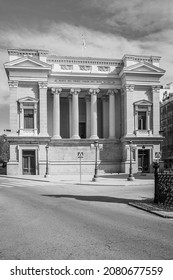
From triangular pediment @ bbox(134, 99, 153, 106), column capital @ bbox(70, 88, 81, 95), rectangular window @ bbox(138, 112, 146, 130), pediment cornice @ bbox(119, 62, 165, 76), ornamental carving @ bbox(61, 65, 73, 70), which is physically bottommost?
rectangular window @ bbox(138, 112, 146, 130)

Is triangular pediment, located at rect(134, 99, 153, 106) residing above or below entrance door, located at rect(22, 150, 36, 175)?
above

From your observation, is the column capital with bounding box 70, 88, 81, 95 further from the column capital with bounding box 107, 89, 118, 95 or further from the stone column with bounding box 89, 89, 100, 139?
the column capital with bounding box 107, 89, 118, 95

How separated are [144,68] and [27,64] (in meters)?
15.7

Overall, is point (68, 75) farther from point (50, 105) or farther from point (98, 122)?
point (98, 122)

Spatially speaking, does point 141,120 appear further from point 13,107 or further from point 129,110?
point 13,107

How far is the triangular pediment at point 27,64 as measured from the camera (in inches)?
1729

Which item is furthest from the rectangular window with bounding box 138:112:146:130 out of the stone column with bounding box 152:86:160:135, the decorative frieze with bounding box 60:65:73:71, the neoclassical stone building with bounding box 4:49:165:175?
the decorative frieze with bounding box 60:65:73:71

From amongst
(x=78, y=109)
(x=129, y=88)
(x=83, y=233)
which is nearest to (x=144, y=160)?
(x=129, y=88)

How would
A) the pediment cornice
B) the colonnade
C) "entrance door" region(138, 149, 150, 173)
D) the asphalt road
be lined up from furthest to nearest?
the colonnade
"entrance door" region(138, 149, 150, 173)
the pediment cornice
the asphalt road

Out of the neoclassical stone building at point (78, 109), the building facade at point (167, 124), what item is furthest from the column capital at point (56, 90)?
the building facade at point (167, 124)

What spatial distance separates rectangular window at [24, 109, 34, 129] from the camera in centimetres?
4488

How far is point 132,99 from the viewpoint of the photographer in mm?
46594

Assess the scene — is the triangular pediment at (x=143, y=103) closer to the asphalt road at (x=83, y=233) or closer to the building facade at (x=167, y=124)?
the building facade at (x=167, y=124)
